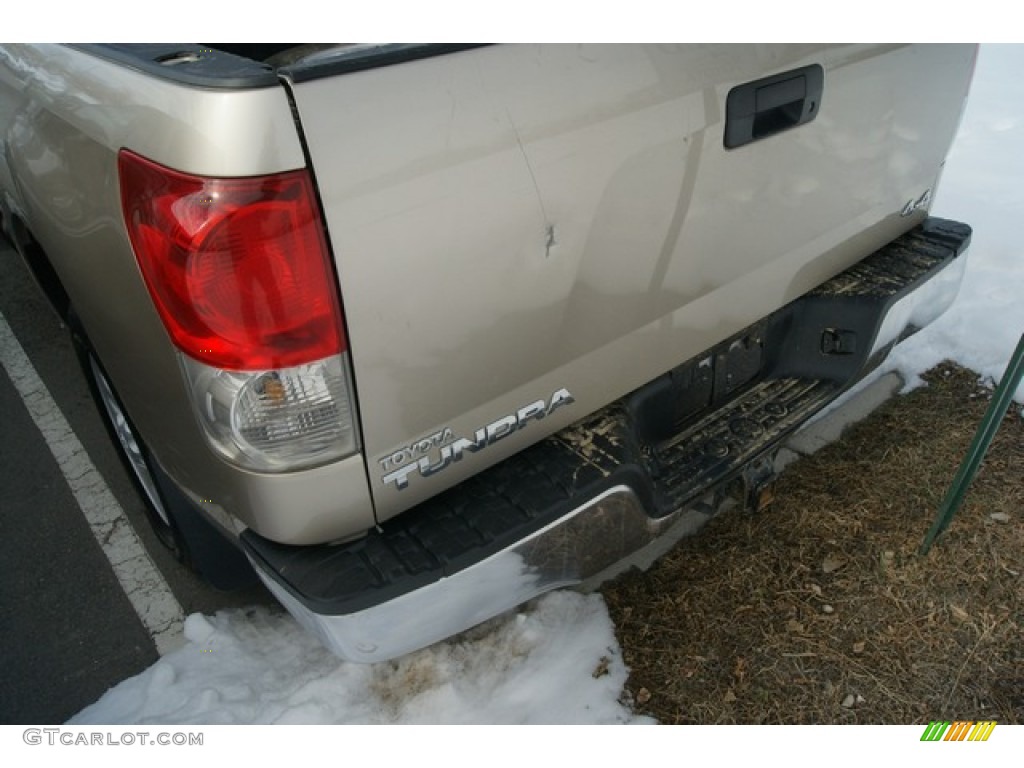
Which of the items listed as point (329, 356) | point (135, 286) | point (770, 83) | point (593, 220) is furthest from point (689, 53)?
point (135, 286)

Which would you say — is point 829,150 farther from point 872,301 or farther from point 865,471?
point 865,471

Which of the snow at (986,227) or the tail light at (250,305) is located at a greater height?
the tail light at (250,305)

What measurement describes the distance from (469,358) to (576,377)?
0.34m

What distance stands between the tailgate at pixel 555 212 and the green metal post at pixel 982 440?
23.9 inches

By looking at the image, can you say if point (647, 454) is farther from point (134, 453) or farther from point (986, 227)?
point (986, 227)

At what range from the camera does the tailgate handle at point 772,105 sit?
1813 millimetres

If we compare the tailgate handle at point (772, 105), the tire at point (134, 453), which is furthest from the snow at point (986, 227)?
the tire at point (134, 453)

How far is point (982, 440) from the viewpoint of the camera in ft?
7.44

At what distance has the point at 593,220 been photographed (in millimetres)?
1677

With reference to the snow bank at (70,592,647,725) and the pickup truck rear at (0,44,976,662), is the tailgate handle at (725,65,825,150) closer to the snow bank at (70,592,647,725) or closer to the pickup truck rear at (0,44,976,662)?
the pickup truck rear at (0,44,976,662)

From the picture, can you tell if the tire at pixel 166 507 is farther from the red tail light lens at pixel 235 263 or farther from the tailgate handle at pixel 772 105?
the tailgate handle at pixel 772 105
